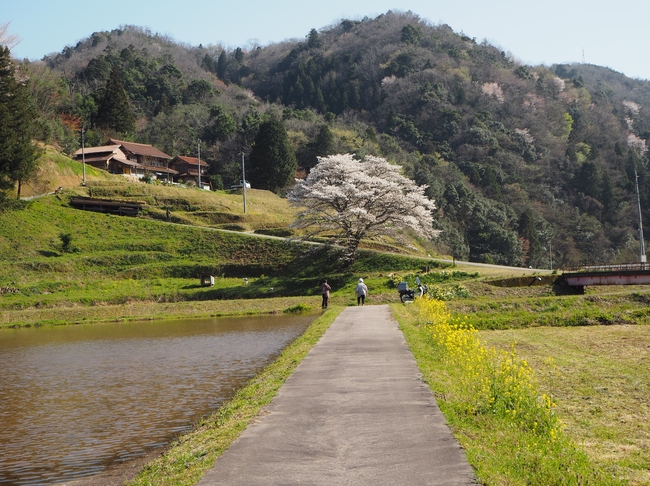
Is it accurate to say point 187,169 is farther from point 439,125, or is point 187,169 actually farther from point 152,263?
point 439,125

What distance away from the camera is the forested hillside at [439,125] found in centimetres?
9250

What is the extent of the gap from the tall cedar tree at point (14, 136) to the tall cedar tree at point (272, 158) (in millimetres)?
30570

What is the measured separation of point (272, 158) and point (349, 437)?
78.1m

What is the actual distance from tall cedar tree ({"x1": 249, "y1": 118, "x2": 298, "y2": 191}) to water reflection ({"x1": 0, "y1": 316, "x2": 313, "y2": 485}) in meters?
58.7

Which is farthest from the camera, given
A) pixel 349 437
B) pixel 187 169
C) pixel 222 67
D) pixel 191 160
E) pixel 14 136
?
pixel 222 67

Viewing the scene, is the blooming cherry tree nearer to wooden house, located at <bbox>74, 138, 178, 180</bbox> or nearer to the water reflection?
the water reflection

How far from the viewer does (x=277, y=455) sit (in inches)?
303

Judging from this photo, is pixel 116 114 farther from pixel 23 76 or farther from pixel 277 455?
pixel 277 455

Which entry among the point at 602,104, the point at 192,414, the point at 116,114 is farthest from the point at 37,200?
the point at 602,104

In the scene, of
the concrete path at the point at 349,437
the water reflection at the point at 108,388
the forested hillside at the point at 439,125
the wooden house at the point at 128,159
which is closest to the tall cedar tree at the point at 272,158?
the forested hillside at the point at 439,125

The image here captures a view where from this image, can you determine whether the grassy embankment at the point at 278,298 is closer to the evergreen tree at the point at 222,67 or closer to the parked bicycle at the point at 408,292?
the parked bicycle at the point at 408,292

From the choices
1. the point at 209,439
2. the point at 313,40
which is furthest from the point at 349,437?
the point at 313,40

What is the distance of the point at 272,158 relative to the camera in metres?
85.1

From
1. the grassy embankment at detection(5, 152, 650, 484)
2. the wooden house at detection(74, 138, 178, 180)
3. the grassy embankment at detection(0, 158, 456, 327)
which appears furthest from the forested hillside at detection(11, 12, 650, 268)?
the grassy embankment at detection(5, 152, 650, 484)
